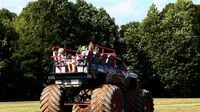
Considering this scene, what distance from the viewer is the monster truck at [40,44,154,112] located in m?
20.1

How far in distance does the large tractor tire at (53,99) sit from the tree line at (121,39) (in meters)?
61.2

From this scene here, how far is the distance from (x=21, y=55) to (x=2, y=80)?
19.8ft

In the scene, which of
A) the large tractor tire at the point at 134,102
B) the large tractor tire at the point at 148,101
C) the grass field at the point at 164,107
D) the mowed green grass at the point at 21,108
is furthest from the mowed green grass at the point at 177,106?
the large tractor tire at the point at 134,102

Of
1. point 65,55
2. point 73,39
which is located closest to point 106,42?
point 73,39

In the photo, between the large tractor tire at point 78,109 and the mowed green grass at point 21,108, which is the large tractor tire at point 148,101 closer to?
the large tractor tire at point 78,109

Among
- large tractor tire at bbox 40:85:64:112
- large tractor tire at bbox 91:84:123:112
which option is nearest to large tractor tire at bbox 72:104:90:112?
large tractor tire at bbox 40:85:64:112

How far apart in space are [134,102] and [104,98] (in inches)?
102

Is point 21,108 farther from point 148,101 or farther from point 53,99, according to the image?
point 53,99

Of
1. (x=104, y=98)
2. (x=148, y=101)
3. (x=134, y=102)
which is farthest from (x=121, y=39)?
(x=104, y=98)

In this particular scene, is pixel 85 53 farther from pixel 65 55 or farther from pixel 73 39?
pixel 73 39

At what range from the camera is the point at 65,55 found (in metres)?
21.0

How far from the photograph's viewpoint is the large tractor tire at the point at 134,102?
22.0 m

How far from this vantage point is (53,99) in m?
20.7

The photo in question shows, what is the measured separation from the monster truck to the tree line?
60574mm
